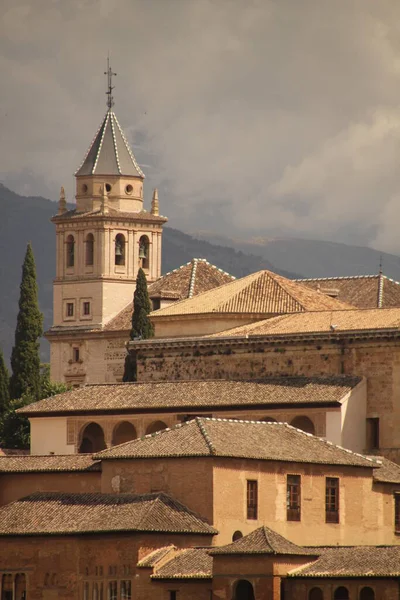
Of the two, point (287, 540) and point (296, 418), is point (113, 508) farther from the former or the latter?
point (296, 418)

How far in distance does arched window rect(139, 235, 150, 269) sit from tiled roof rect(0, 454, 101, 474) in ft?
129

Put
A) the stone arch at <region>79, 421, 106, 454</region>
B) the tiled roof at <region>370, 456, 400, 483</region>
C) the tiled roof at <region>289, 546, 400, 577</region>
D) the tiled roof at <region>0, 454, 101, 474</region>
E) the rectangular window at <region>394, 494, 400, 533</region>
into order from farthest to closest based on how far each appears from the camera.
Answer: the stone arch at <region>79, 421, 106, 454</region> < the rectangular window at <region>394, 494, 400, 533</region> < the tiled roof at <region>370, 456, 400, 483</region> < the tiled roof at <region>0, 454, 101, 474</region> < the tiled roof at <region>289, 546, 400, 577</region>

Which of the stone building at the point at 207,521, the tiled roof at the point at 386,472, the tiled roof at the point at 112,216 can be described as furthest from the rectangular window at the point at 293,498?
the tiled roof at the point at 112,216

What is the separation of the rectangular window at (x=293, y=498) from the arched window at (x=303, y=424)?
8188 millimetres

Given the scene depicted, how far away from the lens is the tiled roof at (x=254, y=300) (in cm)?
8206

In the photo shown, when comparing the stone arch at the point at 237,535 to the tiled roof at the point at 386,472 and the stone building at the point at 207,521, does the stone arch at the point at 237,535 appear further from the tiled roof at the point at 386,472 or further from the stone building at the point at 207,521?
the tiled roof at the point at 386,472

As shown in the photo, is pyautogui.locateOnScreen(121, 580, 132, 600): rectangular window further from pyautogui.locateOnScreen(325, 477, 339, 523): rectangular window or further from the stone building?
pyautogui.locateOnScreen(325, 477, 339, 523): rectangular window

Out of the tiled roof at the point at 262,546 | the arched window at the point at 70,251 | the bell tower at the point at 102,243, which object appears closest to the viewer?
the tiled roof at the point at 262,546

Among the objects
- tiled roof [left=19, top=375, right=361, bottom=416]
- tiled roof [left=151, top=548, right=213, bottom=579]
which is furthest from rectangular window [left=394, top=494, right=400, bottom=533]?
tiled roof [left=151, top=548, right=213, bottom=579]

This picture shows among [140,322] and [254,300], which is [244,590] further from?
[140,322]

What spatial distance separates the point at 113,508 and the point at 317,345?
15.6 m

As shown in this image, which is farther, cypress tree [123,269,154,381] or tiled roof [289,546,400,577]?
cypress tree [123,269,154,381]

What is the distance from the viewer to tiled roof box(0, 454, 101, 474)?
67.9 metres

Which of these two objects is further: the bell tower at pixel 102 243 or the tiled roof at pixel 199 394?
the bell tower at pixel 102 243
